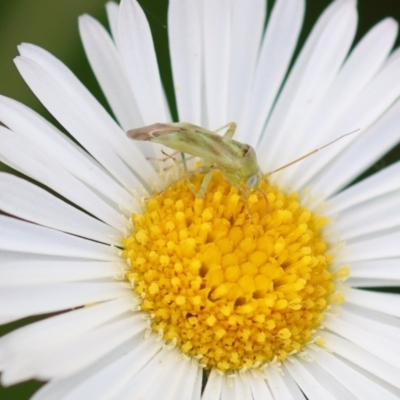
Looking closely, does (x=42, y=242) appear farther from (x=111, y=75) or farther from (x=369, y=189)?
(x=369, y=189)

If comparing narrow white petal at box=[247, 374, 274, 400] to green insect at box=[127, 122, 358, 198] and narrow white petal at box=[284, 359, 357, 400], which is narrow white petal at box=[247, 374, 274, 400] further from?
green insect at box=[127, 122, 358, 198]

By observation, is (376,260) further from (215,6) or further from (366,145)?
(215,6)

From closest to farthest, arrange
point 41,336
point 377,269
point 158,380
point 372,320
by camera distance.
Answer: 1. point 41,336
2. point 158,380
3. point 372,320
4. point 377,269

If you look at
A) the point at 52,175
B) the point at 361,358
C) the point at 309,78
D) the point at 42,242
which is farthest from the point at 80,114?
the point at 361,358

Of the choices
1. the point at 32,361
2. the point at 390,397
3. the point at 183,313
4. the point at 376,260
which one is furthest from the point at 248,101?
the point at 32,361

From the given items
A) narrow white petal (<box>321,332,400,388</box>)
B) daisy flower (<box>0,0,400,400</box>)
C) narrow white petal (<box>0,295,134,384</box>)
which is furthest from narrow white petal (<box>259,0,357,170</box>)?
narrow white petal (<box>0,295,134,384</box>)

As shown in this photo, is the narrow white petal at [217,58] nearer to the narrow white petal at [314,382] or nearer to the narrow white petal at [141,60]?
the narrow white petal at [141,60]
